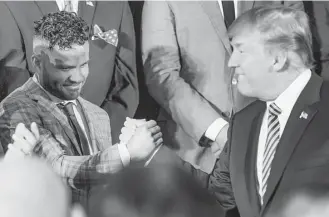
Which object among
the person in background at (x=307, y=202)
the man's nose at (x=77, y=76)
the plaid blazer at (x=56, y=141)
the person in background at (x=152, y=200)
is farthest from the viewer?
the man's nose at (x=77, y=76)

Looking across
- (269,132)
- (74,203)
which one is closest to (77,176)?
(74,203)

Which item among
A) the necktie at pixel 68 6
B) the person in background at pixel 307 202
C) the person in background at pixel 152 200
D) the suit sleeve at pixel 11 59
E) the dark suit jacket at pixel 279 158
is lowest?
the person in background at pixel 307 202

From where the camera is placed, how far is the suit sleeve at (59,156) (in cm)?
328

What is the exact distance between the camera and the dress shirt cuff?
10.9 ft

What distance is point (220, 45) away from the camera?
3408 mm

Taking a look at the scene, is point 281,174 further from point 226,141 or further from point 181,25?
point 181,25

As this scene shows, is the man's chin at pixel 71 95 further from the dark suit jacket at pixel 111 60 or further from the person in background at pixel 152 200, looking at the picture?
the person in background at pixel 152 200

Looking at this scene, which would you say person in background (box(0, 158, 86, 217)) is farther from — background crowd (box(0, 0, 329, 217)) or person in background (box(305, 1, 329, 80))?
person in background (box(305, 1, 329, 80))

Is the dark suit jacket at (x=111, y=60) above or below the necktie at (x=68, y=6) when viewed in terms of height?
below

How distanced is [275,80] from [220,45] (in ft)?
1.22

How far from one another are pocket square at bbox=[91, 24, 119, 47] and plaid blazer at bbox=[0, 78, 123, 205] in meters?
0.39

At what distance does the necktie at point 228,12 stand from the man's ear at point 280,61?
0.37 m

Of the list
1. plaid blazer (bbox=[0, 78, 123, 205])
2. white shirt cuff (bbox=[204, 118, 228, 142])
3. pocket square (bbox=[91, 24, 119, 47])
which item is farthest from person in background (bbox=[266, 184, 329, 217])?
pocket square (bbox=[91, 24, 119, 47])

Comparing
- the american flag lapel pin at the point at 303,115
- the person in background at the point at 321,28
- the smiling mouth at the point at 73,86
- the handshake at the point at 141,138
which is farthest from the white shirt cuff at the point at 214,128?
the smiling mouth at the point at 73,86
